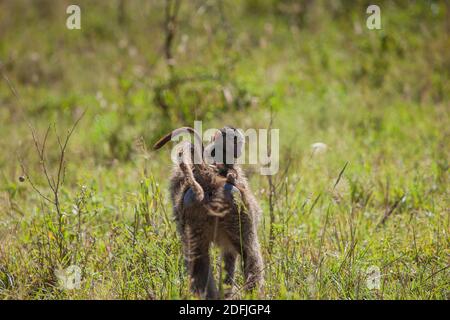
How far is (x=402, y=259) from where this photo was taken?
4090 millimetres

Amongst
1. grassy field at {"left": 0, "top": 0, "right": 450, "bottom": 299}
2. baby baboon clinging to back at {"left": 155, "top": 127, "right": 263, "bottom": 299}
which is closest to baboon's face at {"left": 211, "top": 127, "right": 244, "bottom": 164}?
baby baboon clinging to back at {"left": 155, "top": 127, "right": 263, "bottom": 299}

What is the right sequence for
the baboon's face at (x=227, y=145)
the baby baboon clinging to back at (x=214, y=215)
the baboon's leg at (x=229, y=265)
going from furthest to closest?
the baboon's leg at (x=229, y=265) < the baboon's face at (x=227, y=145) < the baby baboon clinging to back at (x=214, y=215)

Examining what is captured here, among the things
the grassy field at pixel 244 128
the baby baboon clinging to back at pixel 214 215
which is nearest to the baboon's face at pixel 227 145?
the baby baboon clinging to back at pixel 214 215

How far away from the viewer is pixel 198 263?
3.44 m

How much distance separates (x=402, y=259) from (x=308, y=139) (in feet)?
9.55

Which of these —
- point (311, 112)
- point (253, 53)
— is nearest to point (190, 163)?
point (311, 112)

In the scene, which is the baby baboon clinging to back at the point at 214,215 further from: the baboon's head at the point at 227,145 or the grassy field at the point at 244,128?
the grassy field at the point at 244,128

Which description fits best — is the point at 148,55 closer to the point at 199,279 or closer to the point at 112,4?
the point at 112,4

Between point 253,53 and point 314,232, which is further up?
point 253,53

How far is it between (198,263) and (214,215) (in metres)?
0.29

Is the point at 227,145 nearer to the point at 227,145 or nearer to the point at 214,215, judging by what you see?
the point at 227,145

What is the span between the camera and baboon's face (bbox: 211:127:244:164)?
373 centimetres

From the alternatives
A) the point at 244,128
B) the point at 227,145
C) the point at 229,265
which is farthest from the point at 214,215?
the point at 244,128

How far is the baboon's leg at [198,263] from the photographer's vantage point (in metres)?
3.40
